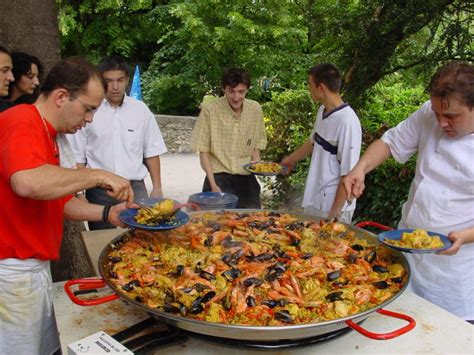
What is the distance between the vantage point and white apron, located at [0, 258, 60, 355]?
2.18 metres

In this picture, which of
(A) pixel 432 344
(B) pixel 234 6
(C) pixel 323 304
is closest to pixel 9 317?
(C) pixel 323 304

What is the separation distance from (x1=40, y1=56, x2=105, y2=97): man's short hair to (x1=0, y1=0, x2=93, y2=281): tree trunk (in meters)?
2.05

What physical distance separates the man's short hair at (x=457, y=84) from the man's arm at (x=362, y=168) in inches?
27.4

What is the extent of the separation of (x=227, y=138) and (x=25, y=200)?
262 cm

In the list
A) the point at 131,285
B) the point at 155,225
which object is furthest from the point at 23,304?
the point at 155,225

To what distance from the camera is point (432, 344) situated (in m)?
1.93

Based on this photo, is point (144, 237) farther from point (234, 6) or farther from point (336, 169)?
point (234, 6)

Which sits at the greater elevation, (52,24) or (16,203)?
(52,24)

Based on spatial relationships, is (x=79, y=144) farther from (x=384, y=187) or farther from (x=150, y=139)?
(x=384, y=187)

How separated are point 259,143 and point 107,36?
968 centimetres

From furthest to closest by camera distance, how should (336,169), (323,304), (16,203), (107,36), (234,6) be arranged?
1. (107,36)
2. (234,6)
3. (336,169)
4. (16,203)
5. (323,304)

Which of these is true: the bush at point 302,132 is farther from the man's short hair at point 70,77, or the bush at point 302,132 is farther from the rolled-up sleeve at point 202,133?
the man's short hair at point 70,77

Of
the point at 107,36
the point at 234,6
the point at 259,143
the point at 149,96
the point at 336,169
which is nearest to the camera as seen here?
the point at 336,169

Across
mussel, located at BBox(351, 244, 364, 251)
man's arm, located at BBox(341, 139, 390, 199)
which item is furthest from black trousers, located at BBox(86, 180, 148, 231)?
mussel, located at BBox(351, 244, 364, 251)
